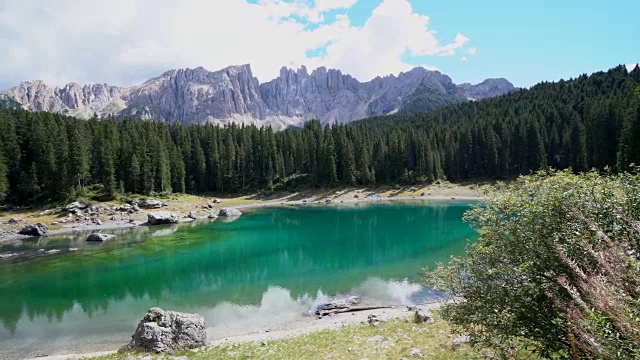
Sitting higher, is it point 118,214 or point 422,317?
point 118,214

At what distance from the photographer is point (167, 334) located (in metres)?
21.3

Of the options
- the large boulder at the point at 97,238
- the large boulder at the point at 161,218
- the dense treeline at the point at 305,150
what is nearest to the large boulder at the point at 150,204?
the dense treeline at the point at 305,150

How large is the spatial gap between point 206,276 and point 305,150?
104 metres

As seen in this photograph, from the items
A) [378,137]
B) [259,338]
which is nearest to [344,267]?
[259,338]

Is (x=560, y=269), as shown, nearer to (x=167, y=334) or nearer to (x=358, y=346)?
(x=358, y=346)

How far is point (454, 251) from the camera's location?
148 feet

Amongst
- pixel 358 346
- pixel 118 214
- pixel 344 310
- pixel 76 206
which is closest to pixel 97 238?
pixel 118 214

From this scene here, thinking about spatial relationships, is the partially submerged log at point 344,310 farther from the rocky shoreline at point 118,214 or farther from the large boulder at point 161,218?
the large boulder at point 161,218

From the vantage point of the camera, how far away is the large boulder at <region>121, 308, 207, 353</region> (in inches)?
818

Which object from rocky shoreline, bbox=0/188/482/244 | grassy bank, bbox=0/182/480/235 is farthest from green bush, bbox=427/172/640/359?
grassy bank, bbox=0/182/480/235

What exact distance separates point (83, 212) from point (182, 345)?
2818 inches

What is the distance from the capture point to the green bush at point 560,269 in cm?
662

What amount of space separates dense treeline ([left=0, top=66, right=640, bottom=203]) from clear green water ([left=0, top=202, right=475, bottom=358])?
34.1 metres

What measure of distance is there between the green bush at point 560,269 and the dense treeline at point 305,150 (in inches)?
3332
